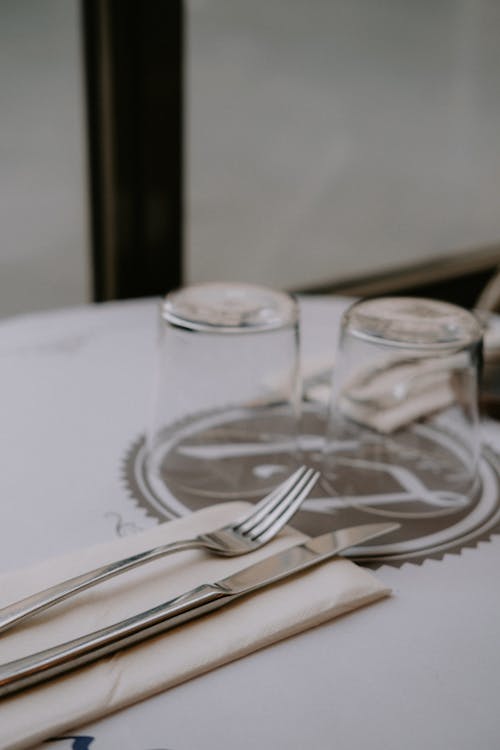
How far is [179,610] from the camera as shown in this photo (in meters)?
0.43

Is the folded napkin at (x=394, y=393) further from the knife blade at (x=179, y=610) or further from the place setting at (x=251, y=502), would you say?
the knife blade at (x=179, y=610)

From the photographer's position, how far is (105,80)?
4.83 ft

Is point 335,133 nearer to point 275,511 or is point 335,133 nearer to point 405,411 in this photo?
point 405,411

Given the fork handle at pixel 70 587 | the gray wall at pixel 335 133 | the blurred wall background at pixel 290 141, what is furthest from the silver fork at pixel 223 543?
the gray wall at pixel 335 133

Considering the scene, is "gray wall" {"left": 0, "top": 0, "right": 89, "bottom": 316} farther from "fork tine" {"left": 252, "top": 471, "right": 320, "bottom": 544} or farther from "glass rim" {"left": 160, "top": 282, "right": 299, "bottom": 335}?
"fork tine" {"left": 252, "top": 471, "right": 320, "bottom": 544}

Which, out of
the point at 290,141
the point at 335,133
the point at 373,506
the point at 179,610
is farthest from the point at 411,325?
the point at 335,133

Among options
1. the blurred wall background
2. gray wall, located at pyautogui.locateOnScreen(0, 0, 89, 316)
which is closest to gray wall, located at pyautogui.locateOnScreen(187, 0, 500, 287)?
the blurred wall background

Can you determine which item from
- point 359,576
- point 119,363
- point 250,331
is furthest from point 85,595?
point 119,363

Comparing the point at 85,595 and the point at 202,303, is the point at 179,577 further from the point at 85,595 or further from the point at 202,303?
the point at 202,303

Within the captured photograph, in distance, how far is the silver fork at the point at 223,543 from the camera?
1.38ft

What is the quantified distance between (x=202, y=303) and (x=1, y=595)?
32 cm

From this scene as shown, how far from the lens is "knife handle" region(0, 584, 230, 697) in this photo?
0.37 m

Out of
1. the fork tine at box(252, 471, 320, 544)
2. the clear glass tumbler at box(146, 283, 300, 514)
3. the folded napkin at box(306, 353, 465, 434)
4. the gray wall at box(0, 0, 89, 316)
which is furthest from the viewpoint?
the gray wall at box(0, 0, 89, 316)

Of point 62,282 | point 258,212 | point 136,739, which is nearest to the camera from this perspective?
point 136,739
